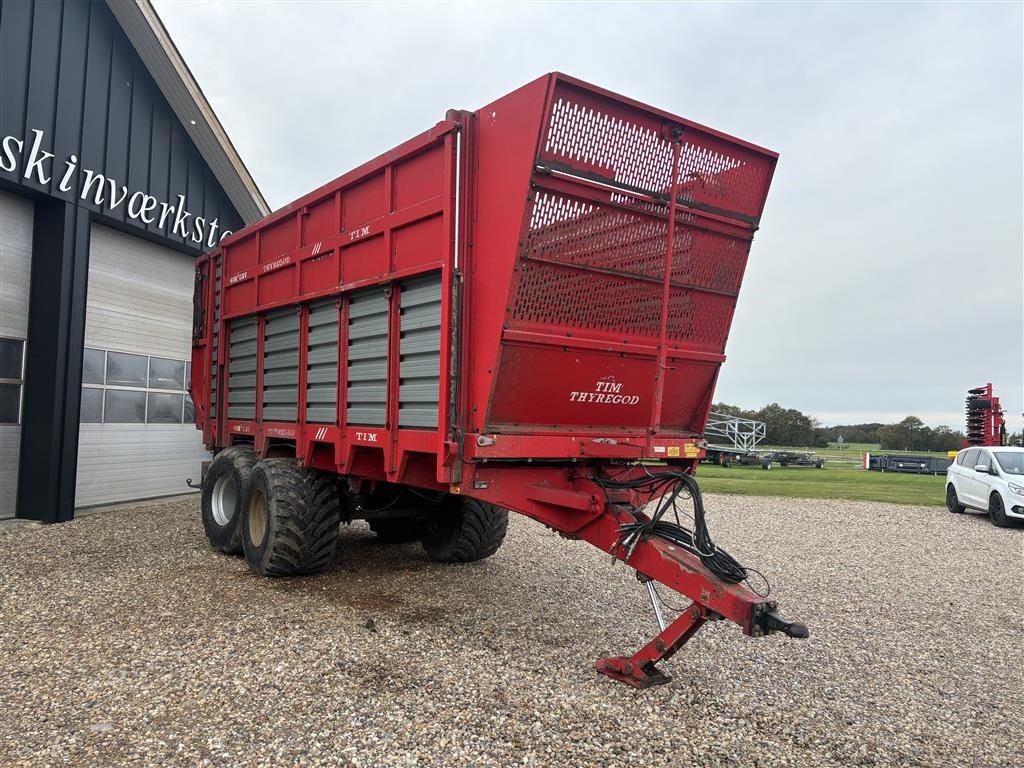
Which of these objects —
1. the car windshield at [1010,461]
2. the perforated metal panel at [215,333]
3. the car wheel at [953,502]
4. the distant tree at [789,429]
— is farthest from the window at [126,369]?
the distant tree at [789,429]

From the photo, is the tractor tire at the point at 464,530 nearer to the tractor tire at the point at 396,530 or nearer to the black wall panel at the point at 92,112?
the tractor tire at the point at 396,530

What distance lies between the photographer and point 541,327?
435cm

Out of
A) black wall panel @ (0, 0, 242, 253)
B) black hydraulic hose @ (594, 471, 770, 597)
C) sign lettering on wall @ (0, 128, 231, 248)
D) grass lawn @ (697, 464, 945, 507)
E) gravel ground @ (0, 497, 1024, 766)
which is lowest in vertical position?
gravel ground @ (0, 497, 1024, 766)

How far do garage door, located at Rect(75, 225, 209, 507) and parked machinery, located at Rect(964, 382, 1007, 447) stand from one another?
20.6 metres

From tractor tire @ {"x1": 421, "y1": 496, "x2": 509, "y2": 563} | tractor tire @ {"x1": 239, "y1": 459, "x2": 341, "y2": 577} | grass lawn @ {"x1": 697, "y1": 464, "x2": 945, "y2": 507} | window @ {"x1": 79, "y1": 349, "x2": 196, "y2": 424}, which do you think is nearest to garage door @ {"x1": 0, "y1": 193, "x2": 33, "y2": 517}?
window @ {"x1": 79, "y1": 349, "x2": 196, "y2": 424}

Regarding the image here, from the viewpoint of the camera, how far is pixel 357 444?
5.44 m

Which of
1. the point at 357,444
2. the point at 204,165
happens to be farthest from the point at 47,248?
the point at 357,444

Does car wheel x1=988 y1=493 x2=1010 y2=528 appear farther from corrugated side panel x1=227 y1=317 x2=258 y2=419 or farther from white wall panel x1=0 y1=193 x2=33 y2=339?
white wall panel x1=0 y1=193 x2=33 y2=339

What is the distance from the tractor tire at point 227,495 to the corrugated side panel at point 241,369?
427 millimetres

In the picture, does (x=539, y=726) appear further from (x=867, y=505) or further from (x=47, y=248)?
(x=867, y=505)

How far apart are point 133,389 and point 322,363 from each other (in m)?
7.20

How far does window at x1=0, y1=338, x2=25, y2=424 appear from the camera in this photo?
9.41 meters

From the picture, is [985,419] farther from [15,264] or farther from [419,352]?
[15,264]

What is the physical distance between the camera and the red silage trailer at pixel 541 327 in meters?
4.13
